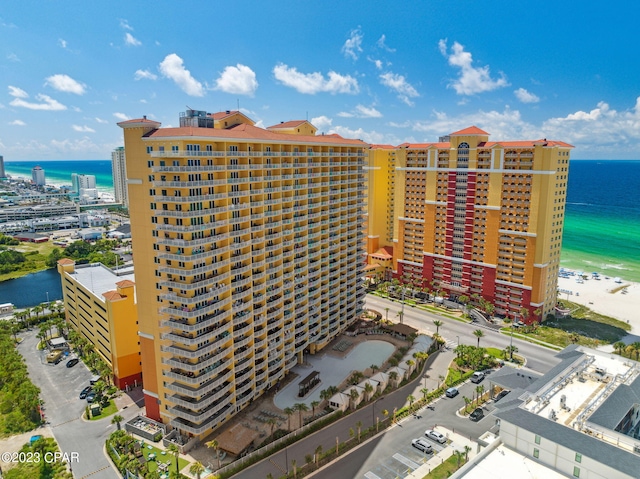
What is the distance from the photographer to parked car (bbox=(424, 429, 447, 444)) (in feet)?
172

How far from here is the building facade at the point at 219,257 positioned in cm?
4888

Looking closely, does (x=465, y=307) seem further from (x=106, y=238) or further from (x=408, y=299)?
(x=106, y=238)

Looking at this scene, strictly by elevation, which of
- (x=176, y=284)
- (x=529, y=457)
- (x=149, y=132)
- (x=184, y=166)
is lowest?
(x=529, y=457)

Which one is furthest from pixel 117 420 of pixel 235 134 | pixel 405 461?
pixel 235 134

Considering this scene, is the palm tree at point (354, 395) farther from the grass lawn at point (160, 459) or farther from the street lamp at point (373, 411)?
the grass lawn at point (160, 459)

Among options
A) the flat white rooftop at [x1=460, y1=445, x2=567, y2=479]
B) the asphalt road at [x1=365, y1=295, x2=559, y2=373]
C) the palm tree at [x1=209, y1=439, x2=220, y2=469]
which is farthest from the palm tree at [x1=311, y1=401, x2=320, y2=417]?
the asphalt road at [x1=365, y1=295, x2=559, y2=373]

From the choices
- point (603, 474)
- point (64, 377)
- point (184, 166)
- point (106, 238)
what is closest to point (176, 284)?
point (184, 166)

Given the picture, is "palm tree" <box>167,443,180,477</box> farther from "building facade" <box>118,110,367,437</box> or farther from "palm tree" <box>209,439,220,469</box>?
"palm tree" <box>209,439,220,469</box>

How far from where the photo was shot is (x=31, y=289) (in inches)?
4894

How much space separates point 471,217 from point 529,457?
209 feet

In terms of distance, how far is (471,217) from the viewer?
9638cm

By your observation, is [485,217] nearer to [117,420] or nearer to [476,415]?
[476,415]

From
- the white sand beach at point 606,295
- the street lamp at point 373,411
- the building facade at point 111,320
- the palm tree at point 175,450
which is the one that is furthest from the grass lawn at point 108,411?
the white sand beach at point 606,295

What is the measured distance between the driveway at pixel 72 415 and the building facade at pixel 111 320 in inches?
213
